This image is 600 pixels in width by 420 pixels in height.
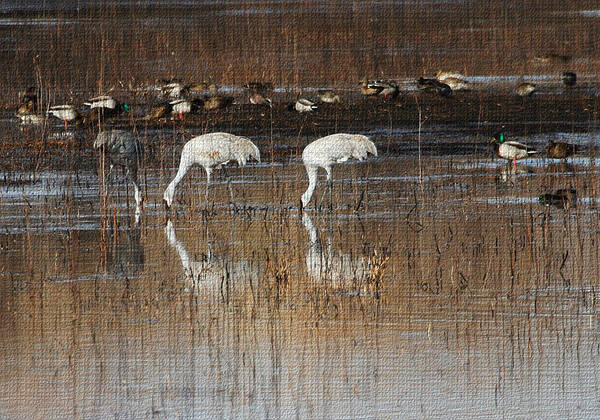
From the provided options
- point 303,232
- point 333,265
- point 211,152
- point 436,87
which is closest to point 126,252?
point 303,232

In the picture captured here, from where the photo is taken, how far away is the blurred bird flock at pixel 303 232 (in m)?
5.83

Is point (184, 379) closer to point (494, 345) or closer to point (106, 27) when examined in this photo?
point (494, 345)

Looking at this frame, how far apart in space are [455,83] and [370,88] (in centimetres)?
143

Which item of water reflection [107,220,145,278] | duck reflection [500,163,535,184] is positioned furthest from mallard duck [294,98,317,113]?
water reflection [107,220,145,278]

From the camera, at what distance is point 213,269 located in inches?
323

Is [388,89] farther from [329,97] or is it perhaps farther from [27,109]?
[27,109]

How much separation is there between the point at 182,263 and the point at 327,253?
3.35 feet

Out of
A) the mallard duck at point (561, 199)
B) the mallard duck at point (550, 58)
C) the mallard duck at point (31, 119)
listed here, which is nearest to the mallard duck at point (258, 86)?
the mallard duck at point (31, 119)

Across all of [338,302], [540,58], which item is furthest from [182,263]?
[540,58]

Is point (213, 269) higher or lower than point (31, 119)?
lower

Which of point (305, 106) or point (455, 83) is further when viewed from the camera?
point (455, 83)

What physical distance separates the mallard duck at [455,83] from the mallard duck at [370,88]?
113 cm

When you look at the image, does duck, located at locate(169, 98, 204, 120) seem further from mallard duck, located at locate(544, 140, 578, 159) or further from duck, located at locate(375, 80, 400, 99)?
mallard duck, located at locate(544, 140, 578, 159)

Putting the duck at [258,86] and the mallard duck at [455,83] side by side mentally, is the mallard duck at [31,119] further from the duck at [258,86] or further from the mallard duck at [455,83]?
the mallard duck at [455,83]
